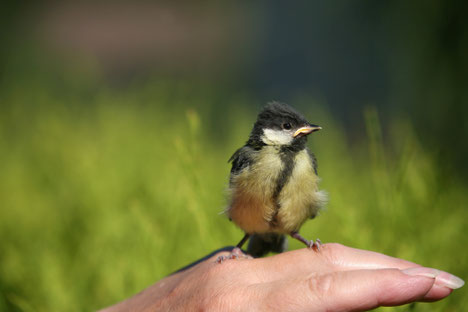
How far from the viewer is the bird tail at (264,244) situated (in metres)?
2.21

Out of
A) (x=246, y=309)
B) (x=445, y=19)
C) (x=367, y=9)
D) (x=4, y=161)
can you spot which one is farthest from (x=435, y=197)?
(x=4, y=161)

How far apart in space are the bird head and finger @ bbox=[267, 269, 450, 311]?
0.72 meters

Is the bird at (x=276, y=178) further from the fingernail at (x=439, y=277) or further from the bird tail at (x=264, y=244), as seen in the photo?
the fingernail at (x=439, y=277)

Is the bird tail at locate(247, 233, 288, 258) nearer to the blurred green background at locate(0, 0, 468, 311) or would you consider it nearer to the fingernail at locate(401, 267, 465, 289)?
the blurred green background at locate(0, 0, 468, 311)

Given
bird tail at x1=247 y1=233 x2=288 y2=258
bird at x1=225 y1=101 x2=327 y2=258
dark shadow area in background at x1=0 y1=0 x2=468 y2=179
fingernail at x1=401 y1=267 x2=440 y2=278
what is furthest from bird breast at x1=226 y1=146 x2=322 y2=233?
dark shadow area in background at x1=0 y1=0 x2=468 y2=179

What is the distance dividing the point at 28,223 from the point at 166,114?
6.80 ft

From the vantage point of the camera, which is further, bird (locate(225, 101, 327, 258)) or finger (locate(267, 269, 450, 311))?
bird (locate(225, 101, 327, 258))

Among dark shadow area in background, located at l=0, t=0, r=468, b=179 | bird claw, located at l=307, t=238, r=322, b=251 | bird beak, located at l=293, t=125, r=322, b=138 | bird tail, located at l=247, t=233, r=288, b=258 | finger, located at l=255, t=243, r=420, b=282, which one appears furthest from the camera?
dark shadow area in background, located at l=0, t=0, r=468, b=179

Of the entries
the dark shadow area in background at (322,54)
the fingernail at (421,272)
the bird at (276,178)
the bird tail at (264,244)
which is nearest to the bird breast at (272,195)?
the bird at (276,178)

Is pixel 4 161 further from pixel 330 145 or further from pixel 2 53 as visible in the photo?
pixel 330 145

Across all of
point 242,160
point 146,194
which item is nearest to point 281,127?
point 242,160

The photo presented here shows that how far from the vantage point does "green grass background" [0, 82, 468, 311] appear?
2.22 m

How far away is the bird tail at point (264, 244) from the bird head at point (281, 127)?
18.7 inches

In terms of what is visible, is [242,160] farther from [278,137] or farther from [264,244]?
[264,244]
